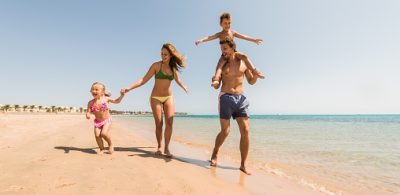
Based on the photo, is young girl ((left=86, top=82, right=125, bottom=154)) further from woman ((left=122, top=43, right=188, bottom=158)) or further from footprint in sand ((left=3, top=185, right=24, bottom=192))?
footprint in sand ((left=3, top=185, right=24, bottom=192))

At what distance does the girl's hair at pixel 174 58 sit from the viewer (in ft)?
17.7

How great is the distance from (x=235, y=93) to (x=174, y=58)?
164cm

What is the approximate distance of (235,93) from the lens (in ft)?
15.0

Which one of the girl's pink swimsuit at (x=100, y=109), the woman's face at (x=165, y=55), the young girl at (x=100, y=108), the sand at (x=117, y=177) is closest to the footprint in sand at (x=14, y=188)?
the sand at (x=117, y=177)

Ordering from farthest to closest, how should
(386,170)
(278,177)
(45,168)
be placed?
(386,170), (278,177), (45,168)

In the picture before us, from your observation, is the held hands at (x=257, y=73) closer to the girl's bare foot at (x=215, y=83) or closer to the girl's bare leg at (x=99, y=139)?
the girl's bare foot at (x=215, y=83)

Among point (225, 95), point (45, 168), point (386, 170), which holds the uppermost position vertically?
point (225, 95)

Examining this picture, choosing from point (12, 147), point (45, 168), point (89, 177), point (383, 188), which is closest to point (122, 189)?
point (89, 177)

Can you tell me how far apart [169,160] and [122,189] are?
1957 millimetres

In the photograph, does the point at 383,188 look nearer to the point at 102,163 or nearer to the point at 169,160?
the point at 169,160

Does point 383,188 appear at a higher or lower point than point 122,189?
lower

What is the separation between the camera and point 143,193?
9.02 ft

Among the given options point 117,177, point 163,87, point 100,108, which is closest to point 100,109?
point 100,108

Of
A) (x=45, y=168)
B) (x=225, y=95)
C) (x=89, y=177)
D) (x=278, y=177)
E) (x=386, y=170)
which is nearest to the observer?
(x=89, y=177)
